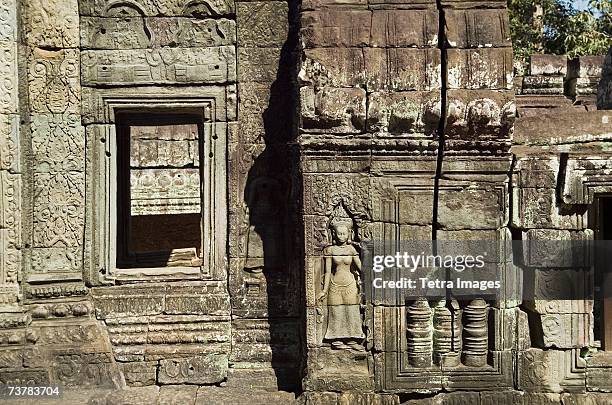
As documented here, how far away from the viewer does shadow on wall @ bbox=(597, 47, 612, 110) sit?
7.67m

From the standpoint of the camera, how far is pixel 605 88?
786cm

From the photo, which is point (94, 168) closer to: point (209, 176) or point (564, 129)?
point (209, 176)

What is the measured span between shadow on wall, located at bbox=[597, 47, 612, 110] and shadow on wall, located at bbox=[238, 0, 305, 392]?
12.5ft

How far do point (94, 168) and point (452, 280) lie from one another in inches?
125

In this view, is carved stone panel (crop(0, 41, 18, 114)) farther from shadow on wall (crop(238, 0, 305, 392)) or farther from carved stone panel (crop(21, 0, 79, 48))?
shadow on wall (crop(238, 0, 305, 392))

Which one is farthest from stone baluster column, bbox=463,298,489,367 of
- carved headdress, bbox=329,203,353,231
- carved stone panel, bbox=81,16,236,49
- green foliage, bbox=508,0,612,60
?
green foliage, bbox=508,0,612,60

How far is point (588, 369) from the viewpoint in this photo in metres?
5.41

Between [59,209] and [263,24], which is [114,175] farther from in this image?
[263,24]

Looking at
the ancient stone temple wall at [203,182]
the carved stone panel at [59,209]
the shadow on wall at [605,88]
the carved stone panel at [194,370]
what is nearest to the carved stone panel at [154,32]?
the ancient stone temple wall at [203,182]

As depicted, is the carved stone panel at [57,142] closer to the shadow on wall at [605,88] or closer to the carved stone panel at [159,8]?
the carved stone panel at [159,8]

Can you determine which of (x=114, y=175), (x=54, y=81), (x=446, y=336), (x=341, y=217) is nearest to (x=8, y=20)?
(x=54, y=81)

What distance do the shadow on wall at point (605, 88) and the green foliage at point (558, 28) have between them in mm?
5474

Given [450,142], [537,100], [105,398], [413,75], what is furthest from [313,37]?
[537,100]

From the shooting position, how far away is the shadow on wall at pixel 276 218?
5.96 m
